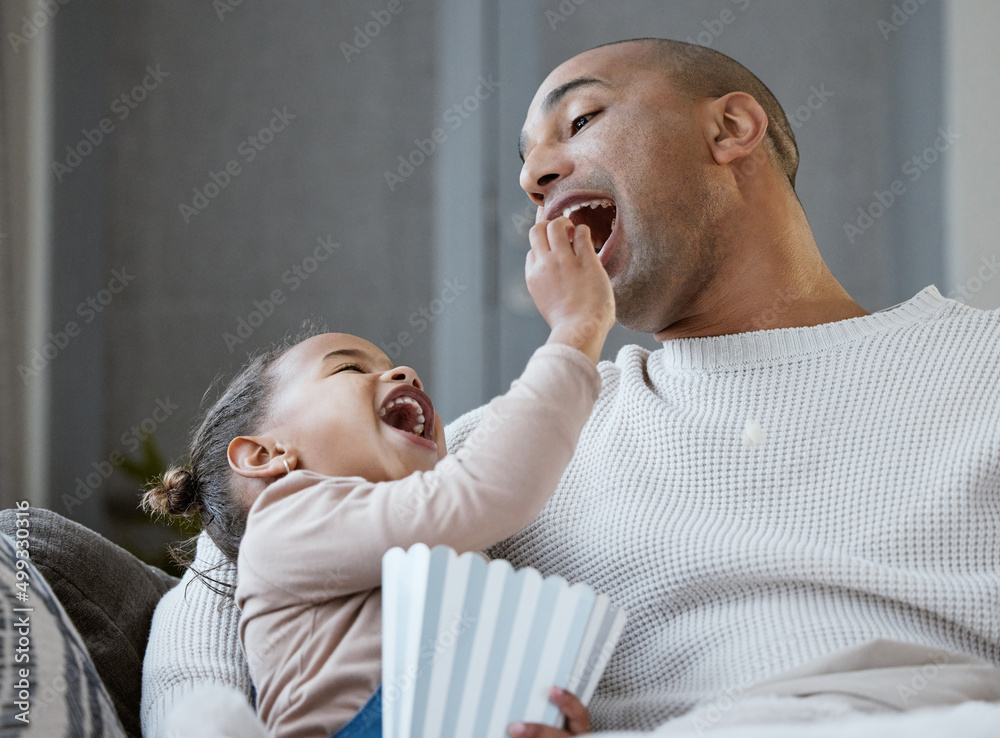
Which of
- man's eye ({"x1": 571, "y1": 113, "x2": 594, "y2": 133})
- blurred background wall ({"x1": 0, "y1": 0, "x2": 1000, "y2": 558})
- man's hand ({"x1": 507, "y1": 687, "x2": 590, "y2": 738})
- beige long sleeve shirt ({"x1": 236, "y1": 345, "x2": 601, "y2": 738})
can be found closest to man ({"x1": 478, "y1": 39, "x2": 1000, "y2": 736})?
man's eye ({"x1": 571, "y1": 113, "x2": 594, "y2": 133})

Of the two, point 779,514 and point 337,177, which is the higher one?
point 337,177

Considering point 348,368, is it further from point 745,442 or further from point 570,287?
point 745,442

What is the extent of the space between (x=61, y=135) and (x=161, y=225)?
433mm

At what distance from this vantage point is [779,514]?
1.06 m

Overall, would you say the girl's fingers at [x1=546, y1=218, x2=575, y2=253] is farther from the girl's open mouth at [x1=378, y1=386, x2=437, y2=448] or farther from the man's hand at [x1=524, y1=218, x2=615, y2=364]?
the girl's open mouth at [x1=378, y1=386, x2=437, y2=448]

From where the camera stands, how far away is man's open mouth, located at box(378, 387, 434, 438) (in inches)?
44.4

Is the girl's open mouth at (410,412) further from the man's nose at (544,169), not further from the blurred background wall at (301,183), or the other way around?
the blurred background wall at (301,183)

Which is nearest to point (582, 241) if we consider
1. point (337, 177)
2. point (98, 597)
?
point (98, 597)

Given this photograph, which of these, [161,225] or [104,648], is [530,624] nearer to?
[104,648]

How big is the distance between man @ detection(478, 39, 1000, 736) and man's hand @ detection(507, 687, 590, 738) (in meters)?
0.13

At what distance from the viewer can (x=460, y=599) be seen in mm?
748

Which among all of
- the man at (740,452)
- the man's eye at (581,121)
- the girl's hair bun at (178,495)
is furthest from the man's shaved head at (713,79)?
the girl's hair bun at (178,495)

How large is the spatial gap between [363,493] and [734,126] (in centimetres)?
85

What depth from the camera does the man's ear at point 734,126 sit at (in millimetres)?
1361
